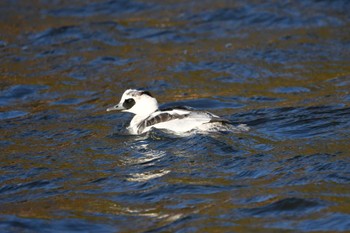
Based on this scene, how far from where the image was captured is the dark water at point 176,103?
816cm

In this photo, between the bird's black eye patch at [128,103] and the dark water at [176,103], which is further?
the bird's black eye patch at [128,103]

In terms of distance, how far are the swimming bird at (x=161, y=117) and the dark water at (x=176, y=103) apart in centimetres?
21

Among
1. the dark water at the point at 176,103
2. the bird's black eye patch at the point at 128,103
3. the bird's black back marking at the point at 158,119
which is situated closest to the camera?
the dark water at the point at 176,103

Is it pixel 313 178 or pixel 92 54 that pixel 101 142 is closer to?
pixel 313 178

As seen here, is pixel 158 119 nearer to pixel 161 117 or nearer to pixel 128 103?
pixel 161 117

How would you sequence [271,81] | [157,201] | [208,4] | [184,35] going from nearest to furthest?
[157,201], [271,81], [184,35], [208,4]

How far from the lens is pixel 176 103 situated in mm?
13336

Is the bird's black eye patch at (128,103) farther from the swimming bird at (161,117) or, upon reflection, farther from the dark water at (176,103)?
the dark water at (176,103)

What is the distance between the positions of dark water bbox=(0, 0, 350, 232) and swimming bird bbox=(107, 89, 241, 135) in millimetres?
206

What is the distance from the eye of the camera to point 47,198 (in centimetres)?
888

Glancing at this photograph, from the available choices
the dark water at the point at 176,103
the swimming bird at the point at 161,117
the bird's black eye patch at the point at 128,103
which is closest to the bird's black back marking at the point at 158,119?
the swimming bird at the point at 161,117

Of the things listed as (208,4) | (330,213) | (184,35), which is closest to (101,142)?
(330,213)

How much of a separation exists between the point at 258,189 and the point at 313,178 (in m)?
0.67

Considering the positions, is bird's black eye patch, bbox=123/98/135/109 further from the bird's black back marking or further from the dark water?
the bird's black back marking
